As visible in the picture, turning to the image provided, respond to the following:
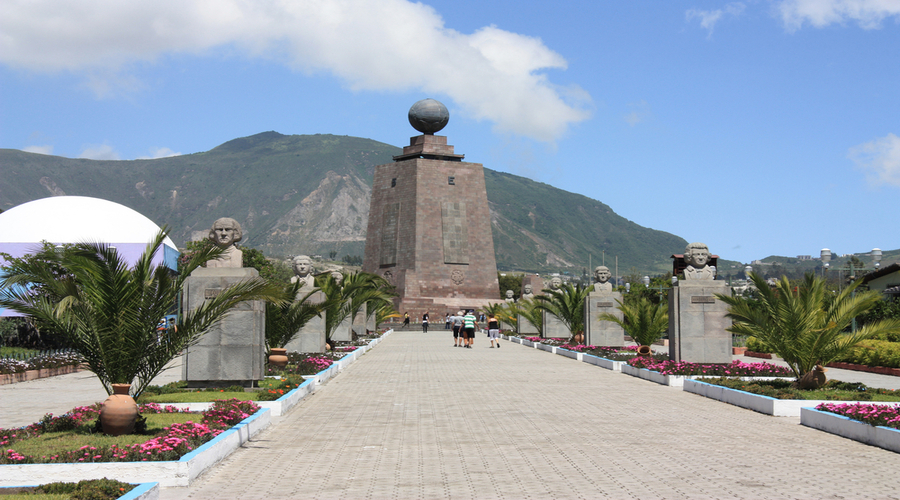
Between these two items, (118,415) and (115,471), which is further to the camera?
(118,415)

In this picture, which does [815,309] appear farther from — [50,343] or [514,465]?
[50,343]

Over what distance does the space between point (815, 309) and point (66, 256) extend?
10029 mm

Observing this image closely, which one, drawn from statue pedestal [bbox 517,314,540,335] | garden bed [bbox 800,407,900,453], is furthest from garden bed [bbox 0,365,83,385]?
statue pedestal [bbox 517,314,540,335]

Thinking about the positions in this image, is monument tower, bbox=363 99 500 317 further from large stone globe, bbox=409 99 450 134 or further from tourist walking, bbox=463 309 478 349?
tourist walking, bbox=463 309 478 349

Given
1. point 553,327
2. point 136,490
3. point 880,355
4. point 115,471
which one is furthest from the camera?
point 553,327

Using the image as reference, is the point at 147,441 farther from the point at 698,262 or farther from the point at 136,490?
the point at 698,262

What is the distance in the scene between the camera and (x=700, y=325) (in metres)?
15.9

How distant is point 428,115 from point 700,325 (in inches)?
1589

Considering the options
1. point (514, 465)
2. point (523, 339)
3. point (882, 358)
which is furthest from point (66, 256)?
point (523, 339)

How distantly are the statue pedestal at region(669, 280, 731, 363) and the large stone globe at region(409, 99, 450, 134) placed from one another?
40069 mm

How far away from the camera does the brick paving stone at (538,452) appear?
6.27 meters

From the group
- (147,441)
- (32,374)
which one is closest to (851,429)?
(147,441)

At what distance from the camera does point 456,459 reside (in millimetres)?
7449

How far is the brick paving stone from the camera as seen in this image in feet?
20.6
